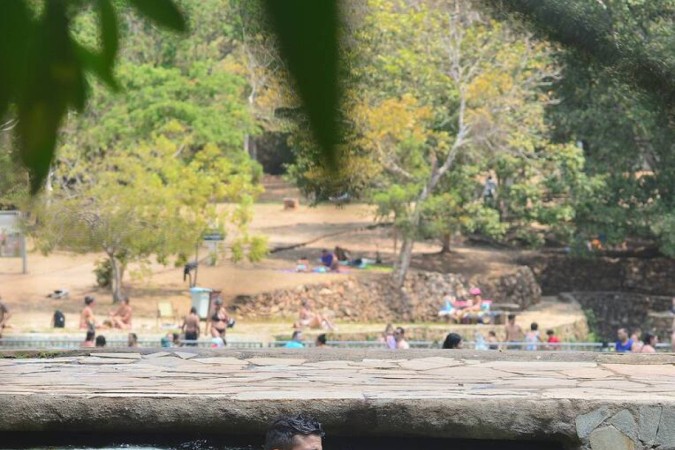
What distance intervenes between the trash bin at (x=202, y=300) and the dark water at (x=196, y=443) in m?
17.7

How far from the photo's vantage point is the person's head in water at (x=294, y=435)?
14.2ft

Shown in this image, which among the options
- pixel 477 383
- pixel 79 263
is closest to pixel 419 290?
pixel 79 263

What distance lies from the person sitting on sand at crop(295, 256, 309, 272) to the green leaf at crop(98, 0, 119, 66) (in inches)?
1062

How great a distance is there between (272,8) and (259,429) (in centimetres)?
482

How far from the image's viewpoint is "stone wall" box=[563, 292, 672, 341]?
2998 centimetres

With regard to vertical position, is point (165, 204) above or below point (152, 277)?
above

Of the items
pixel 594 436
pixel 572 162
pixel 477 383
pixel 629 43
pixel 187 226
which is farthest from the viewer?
pixel 572 162

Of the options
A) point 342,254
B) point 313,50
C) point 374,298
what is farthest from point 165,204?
point 313,50

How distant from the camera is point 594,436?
222 inches

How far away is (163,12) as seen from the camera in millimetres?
1151

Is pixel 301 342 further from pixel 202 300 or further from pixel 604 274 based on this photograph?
pixel 604 274

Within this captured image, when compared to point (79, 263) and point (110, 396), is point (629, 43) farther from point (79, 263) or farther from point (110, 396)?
point (79, 263)

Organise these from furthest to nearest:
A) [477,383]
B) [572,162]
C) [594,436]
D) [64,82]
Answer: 1. [572,162]
2. [477,383]
3. [594,436]
4. [64,82]

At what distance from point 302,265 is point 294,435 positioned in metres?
24.3
